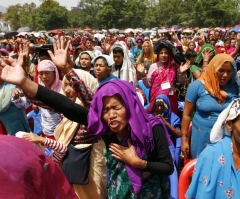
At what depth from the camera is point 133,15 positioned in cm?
6775

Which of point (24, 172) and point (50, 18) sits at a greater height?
point (50, 18)

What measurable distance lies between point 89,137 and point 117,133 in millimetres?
702

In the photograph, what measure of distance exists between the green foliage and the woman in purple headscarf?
56.6 meters

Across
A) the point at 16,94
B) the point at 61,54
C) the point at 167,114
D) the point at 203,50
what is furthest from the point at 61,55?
the point at 203,50

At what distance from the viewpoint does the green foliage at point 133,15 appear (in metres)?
55.2

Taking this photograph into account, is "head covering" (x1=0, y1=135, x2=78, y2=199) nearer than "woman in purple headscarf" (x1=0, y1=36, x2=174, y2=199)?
Yes

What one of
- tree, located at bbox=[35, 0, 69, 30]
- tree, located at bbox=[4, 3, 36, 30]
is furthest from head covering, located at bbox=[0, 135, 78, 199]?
tree, located at bbox=[4, 3, 36, 30]

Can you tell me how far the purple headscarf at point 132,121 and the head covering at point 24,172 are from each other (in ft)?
2.05

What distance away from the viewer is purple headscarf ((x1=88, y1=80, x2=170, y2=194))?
63.9 inches

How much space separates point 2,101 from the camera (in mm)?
3238

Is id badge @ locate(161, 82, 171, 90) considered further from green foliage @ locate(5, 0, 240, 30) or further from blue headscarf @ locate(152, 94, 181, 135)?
green foliage @ locate(5, 0, 240, 30)

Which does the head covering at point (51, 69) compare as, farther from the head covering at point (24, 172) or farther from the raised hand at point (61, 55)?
the head covering at point (24, 172)

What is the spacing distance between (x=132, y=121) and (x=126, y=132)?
14 cm

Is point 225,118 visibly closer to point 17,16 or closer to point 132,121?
point 132,121
